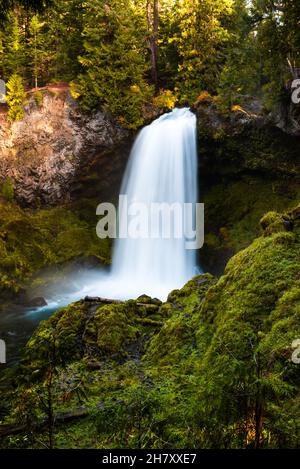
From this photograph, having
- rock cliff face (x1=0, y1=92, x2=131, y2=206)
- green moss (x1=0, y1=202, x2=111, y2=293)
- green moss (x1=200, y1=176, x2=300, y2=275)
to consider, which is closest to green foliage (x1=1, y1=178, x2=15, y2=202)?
green moss (x1=0, y1=202, x2=111, y2=293)

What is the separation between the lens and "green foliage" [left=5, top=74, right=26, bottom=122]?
1931 cm

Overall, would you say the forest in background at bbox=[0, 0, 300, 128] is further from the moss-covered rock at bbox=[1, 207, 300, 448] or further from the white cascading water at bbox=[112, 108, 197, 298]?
the moss-covered rock at bbox=[1, 207, 300, 448]

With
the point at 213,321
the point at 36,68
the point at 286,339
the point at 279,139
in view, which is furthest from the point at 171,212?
→ the point at 286,339

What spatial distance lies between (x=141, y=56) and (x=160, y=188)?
304 inches

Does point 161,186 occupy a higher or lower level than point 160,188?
higher

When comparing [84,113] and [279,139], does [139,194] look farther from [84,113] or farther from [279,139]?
[279,139]

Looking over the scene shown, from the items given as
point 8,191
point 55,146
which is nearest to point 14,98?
point 55,146

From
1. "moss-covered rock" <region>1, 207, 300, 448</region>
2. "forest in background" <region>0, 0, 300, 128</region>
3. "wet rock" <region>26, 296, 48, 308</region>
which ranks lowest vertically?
"wet rock" <region>26, 296, 48, 308</region>

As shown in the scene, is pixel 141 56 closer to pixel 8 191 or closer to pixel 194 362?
pixel 8 191

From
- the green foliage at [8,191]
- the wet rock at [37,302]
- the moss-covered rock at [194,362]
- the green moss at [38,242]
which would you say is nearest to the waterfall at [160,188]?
the green moss at [38,242]

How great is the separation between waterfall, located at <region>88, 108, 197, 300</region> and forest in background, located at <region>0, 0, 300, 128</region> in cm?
151

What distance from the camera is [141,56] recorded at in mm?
20266

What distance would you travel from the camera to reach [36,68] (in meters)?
21.9

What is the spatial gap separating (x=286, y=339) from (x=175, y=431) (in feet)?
6.07
